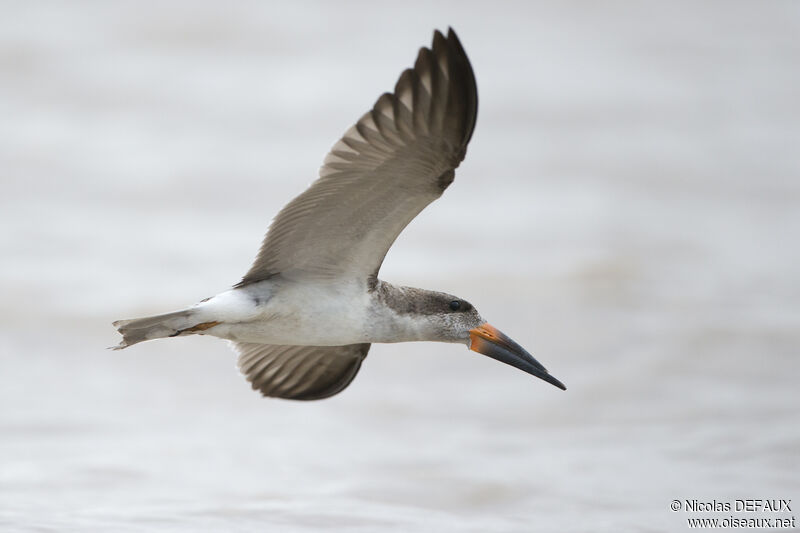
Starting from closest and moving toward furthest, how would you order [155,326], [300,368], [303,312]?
[155,326], [303,312], [300,368]

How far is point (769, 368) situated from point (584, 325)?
1694 millimetres

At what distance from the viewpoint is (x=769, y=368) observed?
11.3 metres

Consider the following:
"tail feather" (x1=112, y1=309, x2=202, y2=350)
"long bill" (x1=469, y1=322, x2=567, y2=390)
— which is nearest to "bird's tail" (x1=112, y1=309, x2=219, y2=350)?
"tail feather" (x1=112, y1=309, x2=202, y2=350)

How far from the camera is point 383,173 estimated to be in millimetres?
6836

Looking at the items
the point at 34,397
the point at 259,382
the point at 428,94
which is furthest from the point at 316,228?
the point at 34,397

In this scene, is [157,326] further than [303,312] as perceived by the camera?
No

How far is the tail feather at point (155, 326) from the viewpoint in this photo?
7055mm

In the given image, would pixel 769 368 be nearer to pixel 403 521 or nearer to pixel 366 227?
pixel 403 521

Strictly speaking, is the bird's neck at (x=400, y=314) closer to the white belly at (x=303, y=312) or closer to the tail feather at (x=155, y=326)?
the white belly at (x=303, y=312)

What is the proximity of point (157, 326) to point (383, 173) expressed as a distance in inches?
57.7

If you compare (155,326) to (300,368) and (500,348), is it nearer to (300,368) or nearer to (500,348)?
(300,368)

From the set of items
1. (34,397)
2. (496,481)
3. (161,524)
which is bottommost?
(161,524)

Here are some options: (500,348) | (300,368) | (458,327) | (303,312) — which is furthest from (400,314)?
(300,368)

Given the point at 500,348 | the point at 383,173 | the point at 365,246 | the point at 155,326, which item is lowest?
the point at 155,326
